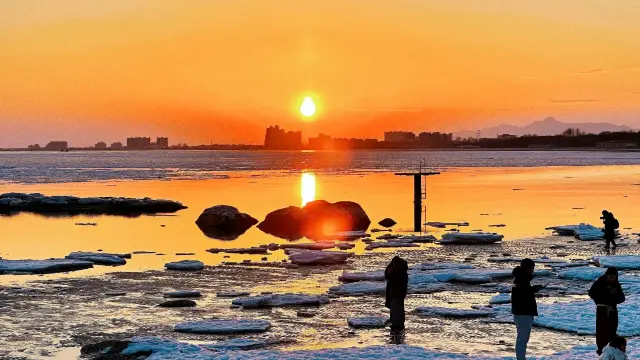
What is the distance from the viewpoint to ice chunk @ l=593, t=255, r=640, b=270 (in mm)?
29766

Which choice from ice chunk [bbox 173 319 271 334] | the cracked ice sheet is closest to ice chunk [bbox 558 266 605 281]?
the cracked ice sheet

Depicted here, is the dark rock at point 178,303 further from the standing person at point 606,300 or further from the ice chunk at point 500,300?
the standing person at point 606,300

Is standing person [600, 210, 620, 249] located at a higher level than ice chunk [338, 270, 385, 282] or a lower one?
higher

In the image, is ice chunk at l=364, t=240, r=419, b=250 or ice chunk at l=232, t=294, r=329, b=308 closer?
ice chunk at l=232, t=294, r=329, b=308

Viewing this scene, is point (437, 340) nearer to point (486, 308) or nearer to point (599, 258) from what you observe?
point (486, 308)

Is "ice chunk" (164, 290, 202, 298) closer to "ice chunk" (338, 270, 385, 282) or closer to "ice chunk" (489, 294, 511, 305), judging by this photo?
"ice chunk" (338, 270, 385, 282)

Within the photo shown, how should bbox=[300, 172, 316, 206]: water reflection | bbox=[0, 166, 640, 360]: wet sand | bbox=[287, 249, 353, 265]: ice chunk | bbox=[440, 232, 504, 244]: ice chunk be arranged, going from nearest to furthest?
bbox=[0, 166, 640, 360]: wet sand → bbox=[287, 249, 353, 265]: ice chunk → bbox=[440, 232, 504, 244]: ice chunk → bbox=[300, 172, 316, 206]: water reflection

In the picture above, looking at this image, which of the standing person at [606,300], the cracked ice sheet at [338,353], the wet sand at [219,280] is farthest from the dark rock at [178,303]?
the standing person at [606,300]

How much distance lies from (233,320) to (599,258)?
56.3 feet

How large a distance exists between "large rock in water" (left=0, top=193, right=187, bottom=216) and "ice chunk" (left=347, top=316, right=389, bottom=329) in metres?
45.9

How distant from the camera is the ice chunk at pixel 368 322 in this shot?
66.1ft

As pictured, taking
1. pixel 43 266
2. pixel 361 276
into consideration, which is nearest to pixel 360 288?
pixel 361 276

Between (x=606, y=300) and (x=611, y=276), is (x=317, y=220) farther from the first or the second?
(x=611, y=276)

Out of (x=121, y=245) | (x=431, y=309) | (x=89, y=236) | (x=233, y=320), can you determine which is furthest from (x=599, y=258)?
(x=89, y=236)
